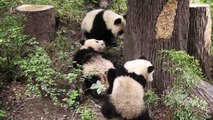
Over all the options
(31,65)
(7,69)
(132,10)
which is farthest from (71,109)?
(132,10)

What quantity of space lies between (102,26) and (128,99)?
103 inches

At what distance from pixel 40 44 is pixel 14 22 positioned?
0.92m

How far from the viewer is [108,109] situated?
4.71m

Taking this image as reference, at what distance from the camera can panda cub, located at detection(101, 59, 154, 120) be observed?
457 cm

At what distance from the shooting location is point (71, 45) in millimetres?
6621

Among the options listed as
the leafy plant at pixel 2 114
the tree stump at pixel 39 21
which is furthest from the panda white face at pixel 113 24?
the leafy plant at pixel 2 114

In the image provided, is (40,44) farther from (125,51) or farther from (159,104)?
(159,104)

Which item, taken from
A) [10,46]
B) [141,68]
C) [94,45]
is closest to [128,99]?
[141,68]

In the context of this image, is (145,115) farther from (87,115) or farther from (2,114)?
(2,114)

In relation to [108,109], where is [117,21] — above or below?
above

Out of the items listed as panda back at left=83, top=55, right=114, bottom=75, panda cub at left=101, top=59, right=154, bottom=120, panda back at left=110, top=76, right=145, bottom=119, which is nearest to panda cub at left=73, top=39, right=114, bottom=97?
panda back at left=83, top=55, right=114, bottom=75

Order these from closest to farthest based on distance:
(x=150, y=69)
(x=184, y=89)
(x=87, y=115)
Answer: (x=184, y=89)
(x=87, y=115)
(x=150, y=69)

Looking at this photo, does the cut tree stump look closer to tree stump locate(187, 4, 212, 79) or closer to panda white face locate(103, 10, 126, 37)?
tree stump locate(187, 4, 212, 79)

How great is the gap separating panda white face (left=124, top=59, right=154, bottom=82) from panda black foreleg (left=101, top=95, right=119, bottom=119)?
45cm
